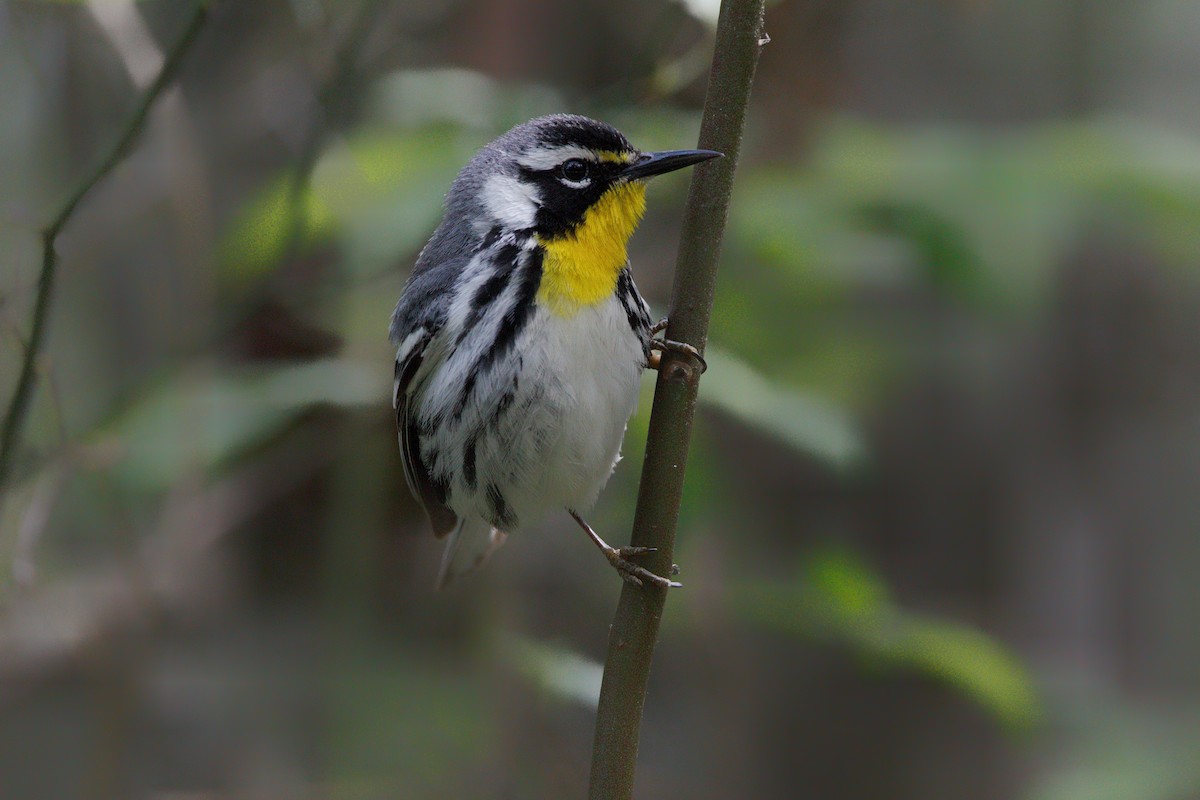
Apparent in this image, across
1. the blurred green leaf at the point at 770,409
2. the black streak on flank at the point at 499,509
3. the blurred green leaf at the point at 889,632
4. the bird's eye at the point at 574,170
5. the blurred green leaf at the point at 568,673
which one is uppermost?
the bird's eye at the point at 574,170

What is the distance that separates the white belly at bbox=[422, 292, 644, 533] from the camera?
75.8 inches

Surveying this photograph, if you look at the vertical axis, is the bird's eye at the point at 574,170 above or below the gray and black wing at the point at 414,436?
above

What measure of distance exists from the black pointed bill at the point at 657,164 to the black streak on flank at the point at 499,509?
66 cm

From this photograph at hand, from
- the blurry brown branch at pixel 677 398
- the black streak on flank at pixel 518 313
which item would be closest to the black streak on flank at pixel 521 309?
the black streak on flank at pixel 518 313

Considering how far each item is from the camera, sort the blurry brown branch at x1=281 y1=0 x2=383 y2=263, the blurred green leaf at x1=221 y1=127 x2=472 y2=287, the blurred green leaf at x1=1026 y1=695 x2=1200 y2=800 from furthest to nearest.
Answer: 1. the blurred green leaf at x1=1026 y1=695 x2=1200 y2=800
2. the blurry brown branch at x1=281 y1=0 x2=383 y2=263
3. the blurred green leaf at x1=221 y1=127 x2=472 y2=287

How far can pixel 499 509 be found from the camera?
7.37ft

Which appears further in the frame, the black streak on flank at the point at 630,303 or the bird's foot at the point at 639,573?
the black streak on flank at the point at 630,303

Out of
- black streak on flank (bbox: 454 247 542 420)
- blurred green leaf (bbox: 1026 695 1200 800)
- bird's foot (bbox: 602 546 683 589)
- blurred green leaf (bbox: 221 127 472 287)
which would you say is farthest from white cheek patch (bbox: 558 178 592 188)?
blurred green leaf (bbox: 1026 695 1200 800)

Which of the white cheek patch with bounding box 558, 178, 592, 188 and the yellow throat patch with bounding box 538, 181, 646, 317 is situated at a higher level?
the white cheek patch with bounding box 558, 178, 592, 188

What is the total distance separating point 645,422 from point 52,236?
1.04 m

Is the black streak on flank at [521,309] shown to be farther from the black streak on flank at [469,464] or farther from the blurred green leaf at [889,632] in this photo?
the blurred green leaf at [889,632]

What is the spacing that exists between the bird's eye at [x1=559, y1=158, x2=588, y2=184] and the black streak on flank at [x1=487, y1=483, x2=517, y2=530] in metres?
0.61

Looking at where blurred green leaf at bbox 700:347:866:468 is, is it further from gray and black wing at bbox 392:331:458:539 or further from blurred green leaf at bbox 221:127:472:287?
blurred green leaf at bbox 221:127:472:287

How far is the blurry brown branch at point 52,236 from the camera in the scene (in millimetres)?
1634
